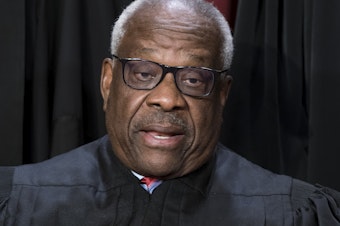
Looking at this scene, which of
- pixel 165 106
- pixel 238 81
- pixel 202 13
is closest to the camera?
pixel 165 106

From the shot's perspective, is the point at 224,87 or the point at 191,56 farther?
the point at 224,87

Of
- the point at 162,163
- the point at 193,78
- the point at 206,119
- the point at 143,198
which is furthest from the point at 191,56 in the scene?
the point at 143,198

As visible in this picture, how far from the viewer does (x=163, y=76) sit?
1.49 meters

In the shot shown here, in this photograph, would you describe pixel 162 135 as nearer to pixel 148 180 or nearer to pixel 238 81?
pixel 148 180

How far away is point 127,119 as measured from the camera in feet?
5.03

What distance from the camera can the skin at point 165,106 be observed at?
4.90 ft

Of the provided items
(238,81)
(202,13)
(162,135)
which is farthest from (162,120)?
(238,81)

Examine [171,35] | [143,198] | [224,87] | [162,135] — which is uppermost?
[171,35]

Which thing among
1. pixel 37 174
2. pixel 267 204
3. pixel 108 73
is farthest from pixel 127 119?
pixel 267 204

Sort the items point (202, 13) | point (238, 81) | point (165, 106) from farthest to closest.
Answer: point (238, 81)
point (202, 13)
point (165, 106)

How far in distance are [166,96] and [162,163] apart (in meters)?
0.16

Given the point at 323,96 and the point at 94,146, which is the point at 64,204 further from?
the point at 323,96

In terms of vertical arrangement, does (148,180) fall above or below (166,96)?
below

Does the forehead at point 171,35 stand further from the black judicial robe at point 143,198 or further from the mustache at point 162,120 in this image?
the black judicial robe at point 143,198
